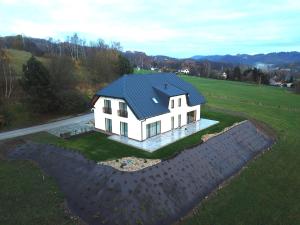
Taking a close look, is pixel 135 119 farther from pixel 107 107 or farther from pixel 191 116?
pixel 191 116

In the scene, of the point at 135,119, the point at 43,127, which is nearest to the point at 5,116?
the point at 43,127

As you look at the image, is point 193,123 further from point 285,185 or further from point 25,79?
point 25,79

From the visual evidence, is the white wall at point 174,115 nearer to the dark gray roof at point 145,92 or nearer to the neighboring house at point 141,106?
the neighboring house at point 141,106

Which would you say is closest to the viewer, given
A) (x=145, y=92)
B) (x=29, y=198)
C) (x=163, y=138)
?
(x=29, y=198)

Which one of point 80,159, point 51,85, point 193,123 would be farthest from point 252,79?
point 80,159

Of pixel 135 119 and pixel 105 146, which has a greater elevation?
pixel 135 119

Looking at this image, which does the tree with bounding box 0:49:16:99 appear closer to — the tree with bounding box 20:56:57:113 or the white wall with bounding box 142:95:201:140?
the tree with bounding box 20:56:57:113

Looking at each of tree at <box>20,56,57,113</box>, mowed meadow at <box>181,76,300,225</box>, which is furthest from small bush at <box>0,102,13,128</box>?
mowed meadow at <box>181,76,300,225</box>
